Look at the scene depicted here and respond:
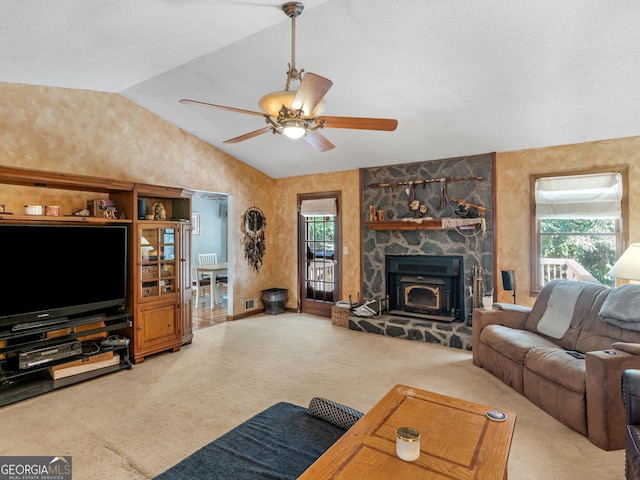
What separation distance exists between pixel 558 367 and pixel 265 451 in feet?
7.88

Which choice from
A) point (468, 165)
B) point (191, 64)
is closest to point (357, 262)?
point (468, 165)

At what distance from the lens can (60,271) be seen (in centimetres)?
356

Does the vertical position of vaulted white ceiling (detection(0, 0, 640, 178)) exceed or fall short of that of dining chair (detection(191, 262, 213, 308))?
it exceeds it

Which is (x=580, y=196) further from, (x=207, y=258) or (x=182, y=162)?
(x=207, y=258)

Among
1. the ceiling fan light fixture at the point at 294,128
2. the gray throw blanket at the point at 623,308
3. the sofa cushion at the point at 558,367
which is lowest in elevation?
the sofa cushion at the point at 558,367

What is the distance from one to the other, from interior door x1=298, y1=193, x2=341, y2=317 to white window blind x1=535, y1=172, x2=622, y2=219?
3.13m

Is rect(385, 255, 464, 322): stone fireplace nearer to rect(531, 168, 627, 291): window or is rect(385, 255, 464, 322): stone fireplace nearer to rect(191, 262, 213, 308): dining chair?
rect(531, 168, 627, 291): window

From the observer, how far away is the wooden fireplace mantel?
4859mm

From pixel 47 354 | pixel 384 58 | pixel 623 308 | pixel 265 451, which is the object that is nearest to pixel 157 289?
pixel 47 354

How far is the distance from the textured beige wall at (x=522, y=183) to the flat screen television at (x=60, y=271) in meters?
4.82

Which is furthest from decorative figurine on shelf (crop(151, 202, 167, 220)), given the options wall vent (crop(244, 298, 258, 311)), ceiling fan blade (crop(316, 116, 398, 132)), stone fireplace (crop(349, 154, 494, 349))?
stone fireplace (crop(349, 154, 494, 349))

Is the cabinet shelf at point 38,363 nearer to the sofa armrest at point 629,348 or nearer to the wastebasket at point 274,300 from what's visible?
the wastebasket at point 274,300

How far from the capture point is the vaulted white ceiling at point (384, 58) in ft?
8.05

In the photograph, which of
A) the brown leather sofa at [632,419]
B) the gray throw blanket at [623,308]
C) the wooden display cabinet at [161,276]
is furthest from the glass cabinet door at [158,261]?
the gray throw blanket at [623,308]
